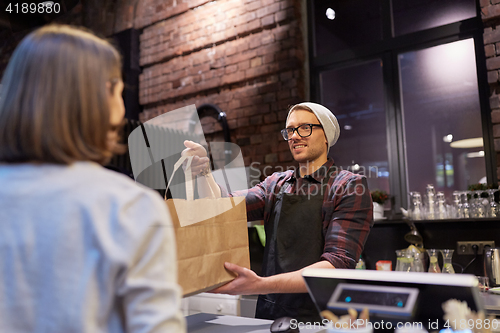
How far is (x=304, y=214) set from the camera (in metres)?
1.60

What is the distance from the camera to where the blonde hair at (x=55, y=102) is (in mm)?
582

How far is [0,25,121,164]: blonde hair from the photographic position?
0.58m

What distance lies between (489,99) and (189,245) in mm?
2393

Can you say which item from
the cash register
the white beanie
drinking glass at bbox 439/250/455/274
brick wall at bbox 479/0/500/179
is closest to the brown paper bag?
the cash register

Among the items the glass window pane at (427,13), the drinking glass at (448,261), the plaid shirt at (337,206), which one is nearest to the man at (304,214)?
the plaid shirt at (337,206)

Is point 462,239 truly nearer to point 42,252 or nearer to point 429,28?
point 429,28

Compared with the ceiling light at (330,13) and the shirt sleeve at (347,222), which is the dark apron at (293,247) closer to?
the shirt sleeve at (347,222)

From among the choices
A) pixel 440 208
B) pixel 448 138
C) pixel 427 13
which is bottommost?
pixel 440 208

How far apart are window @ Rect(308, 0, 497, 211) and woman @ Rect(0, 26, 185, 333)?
2725 mm

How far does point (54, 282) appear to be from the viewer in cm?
55

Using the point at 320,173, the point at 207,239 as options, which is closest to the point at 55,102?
the point at 207,239

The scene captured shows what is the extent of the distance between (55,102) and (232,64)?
308 cm

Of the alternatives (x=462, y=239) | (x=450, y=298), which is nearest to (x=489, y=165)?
(x=462, y=239)

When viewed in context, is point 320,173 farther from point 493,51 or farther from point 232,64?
point 232,64
